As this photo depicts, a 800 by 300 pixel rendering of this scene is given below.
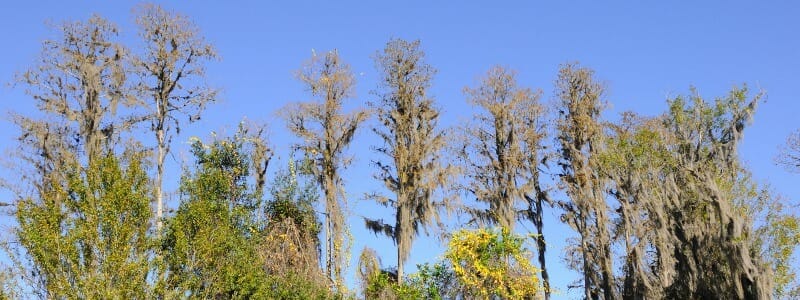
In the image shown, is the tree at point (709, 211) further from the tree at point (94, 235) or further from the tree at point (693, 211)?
the tree at point (94, 235)

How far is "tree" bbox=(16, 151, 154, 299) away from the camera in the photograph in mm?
22141

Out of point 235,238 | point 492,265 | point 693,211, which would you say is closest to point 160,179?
point 235,238

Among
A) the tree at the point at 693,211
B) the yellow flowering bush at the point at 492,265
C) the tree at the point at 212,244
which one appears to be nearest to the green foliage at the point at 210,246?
the tree at the point at 212,244

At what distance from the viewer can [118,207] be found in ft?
76.8

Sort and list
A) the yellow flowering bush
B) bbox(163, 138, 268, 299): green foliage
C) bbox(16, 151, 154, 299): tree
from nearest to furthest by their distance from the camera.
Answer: bbox(16, 151, 154, 299): tree → bbox(163, 138, 268, 299): green foliage → the yellow flowering bush

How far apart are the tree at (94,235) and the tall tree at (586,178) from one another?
14128 millimetres

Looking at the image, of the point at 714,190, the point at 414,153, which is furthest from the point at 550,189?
the point at 714,190

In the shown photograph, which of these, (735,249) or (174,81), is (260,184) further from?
(735,249)

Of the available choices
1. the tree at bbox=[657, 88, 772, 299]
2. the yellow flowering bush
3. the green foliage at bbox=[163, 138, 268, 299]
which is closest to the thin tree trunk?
the green foliage at bbox=[163, 138, 268, 299]

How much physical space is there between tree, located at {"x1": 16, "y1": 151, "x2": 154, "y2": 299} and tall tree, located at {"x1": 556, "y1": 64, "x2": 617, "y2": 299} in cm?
1413

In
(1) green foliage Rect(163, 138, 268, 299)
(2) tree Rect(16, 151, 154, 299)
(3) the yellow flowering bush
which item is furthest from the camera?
(3) the yellow flowering bush

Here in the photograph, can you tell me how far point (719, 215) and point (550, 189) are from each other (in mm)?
9365

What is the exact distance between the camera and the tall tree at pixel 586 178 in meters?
30.6

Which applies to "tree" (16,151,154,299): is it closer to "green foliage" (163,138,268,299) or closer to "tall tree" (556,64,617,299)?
"green foliage" (163,138,268,299)
